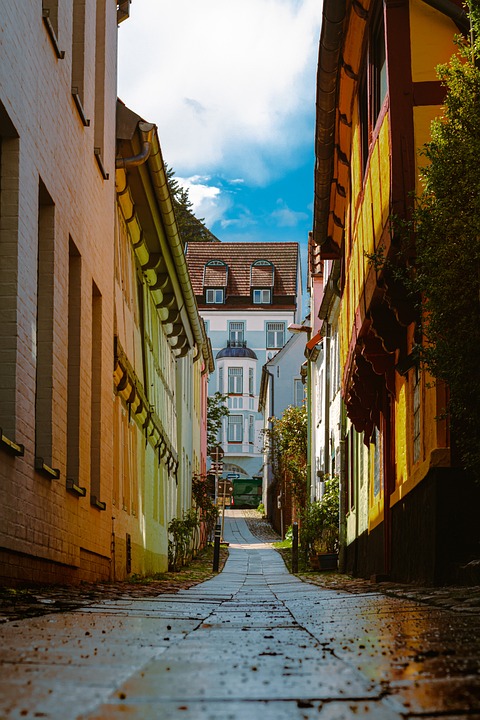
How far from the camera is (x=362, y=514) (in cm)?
1881

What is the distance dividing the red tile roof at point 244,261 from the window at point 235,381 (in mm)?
5245

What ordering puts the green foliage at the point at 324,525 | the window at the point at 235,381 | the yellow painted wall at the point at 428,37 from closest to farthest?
the yellow painted wall at the point at 428,37 < the green foliage at the point at 324,525 < the window at the point at 235,381

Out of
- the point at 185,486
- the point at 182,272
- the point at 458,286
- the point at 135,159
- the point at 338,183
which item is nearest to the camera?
the point at 458,286

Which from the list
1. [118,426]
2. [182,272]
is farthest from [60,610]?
[182,272]

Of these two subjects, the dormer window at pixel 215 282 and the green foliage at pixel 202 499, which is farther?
the dormer window at pixel 215 282

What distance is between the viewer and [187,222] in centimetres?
7806

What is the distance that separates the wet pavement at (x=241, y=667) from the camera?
245 centimetres

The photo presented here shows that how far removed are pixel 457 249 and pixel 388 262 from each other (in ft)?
5.93

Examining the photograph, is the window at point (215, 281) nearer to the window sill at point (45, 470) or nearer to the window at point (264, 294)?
the window at point (264, 294)

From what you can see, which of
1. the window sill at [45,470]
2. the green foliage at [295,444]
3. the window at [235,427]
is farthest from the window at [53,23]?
the window at [235,427]

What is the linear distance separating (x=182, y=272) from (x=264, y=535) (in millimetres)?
30387

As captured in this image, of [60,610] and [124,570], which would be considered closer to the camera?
[60,610]

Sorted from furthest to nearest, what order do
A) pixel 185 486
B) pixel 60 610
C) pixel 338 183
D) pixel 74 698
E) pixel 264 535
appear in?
pixel 264 535 < pixel 185 486 < pixel 338 183 < pixel 60 610 < pixel 74 698

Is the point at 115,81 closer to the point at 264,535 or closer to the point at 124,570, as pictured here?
the point at 124,570
